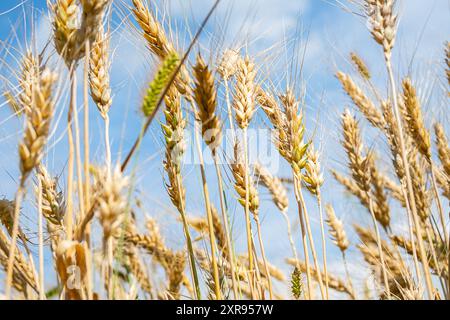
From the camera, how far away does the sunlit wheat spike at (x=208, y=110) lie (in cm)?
167

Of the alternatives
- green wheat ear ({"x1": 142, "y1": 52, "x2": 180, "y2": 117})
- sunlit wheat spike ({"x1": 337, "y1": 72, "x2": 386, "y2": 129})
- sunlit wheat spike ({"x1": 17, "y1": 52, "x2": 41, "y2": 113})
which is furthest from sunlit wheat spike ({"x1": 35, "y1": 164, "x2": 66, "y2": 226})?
sunlit wheat spike ({"x1": 337, "y1": 72, "x2": 386, "y2": 129})

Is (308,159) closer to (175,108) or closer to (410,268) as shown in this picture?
(175,108)

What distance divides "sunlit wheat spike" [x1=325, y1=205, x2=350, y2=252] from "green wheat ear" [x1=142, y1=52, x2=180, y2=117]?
2390mm

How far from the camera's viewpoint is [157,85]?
1289mm

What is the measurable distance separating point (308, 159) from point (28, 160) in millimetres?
1287

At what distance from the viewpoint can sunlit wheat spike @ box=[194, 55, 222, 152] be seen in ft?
5.46

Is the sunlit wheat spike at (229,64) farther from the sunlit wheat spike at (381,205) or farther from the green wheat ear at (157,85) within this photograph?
the sunlit wheat spike at (381,205)

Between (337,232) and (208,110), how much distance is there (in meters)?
2.09

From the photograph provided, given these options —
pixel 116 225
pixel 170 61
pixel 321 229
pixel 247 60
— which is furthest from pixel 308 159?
pixel 116 225

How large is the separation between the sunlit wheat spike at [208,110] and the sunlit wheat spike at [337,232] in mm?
1996

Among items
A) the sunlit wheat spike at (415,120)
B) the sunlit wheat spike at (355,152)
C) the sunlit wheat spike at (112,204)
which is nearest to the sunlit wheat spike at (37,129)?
the sunlit wheat spike at (112,204)

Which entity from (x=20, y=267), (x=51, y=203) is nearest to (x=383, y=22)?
(x=51, y=203)

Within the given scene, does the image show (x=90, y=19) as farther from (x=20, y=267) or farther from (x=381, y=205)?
(x=381, y=205)
